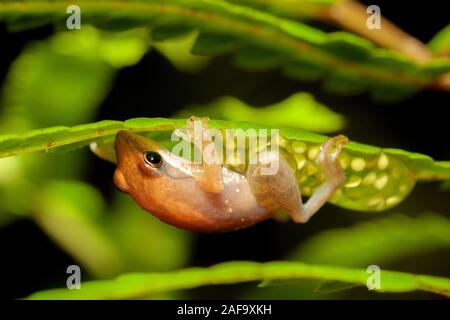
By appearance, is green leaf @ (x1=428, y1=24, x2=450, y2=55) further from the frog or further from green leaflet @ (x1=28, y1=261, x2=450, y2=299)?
green leaflet @ (x1=28, y1=261, x2=450, y2=299)

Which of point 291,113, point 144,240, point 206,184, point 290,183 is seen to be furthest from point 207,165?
point 144,240

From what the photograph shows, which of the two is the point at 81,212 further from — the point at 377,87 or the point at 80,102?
the point at 377,87

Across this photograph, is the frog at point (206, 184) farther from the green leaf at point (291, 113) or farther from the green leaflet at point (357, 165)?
the green leaf at point (291, 113)


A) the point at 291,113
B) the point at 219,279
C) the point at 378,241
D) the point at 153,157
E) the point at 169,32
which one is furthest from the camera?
the point at 291,113

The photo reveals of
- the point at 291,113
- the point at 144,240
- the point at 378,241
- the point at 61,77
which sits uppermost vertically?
the point at 61,77

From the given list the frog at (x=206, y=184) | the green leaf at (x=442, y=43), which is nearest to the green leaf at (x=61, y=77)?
the frog at (x=206, y=184)

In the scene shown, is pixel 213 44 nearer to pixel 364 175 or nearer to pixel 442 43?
pixel 364 175

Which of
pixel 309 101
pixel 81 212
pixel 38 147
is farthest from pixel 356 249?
pixel 38 147
